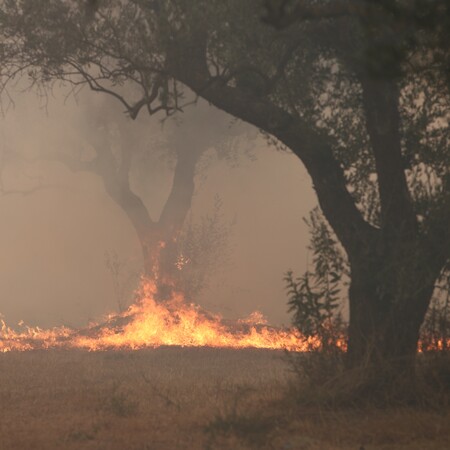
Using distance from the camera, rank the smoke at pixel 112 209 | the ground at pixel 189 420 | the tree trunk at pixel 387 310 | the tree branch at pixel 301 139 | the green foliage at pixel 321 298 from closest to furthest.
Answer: the ground at pixel 189 420, the tree trunk at pixel 387 310, the green foliage at pixel 321 298, the tree branch at pixel 301 139, the smoke at pixel 112 209

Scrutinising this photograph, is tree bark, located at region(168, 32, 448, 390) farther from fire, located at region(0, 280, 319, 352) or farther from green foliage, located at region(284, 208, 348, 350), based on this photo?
fire, located at region(0, 280, 319, 352)

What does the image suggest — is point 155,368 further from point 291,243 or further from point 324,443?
point 291,243

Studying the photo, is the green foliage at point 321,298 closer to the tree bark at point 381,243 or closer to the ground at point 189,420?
the tree bark at point 381,243

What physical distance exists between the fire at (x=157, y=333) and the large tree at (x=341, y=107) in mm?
13224

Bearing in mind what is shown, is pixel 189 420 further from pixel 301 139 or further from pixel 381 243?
pixel 301 139

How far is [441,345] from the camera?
11.8 metres

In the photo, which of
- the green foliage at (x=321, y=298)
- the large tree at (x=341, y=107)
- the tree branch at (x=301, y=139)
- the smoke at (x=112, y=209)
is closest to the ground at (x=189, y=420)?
the green foliage at (x=321, y=298)

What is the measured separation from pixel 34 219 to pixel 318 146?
4638cm

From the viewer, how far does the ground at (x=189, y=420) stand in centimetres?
990

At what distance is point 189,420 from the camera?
37.1ft

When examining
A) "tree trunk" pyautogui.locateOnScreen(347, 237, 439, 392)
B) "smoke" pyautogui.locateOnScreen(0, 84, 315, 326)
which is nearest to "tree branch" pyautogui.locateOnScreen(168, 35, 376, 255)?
"tree trunk" pyautogui.locateOnScreen(347, 237, 439, 392)

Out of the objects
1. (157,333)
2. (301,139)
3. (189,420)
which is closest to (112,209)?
(157,333)

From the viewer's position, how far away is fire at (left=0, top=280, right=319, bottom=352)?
1057 inches

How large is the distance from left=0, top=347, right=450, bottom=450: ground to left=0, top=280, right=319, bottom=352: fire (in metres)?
9.42
